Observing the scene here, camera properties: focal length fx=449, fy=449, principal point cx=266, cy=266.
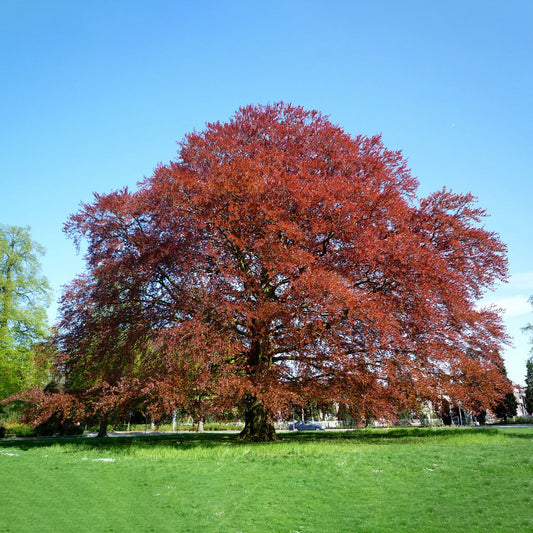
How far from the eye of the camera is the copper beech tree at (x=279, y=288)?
49.6ft

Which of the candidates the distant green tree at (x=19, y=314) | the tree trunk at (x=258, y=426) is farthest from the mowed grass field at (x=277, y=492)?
the distant green tree at (x=19, y=314)

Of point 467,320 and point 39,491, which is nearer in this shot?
point 39,491

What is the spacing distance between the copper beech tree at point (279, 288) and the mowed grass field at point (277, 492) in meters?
2.96

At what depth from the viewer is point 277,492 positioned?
907cm

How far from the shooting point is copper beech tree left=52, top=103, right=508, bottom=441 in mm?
15125

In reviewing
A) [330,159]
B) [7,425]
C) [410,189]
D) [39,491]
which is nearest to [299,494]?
[39,491]

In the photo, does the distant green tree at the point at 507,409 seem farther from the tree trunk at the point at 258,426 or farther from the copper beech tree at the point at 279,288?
the tree trunk at the point at 258,426

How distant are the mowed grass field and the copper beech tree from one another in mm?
2963

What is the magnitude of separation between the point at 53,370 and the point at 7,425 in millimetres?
23533

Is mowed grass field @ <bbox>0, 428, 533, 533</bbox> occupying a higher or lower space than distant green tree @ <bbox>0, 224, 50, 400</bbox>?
lower

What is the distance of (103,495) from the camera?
29.9ft

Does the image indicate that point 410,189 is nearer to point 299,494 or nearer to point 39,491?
point 299,494

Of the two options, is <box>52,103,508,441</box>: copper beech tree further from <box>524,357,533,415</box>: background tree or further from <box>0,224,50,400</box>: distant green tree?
<box>524,357,533,415</box>: background tree

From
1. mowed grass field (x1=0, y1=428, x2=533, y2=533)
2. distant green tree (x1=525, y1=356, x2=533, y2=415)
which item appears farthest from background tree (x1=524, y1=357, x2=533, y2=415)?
mowed grass field (x1=0, y1=428, x2=533, y2=533)
